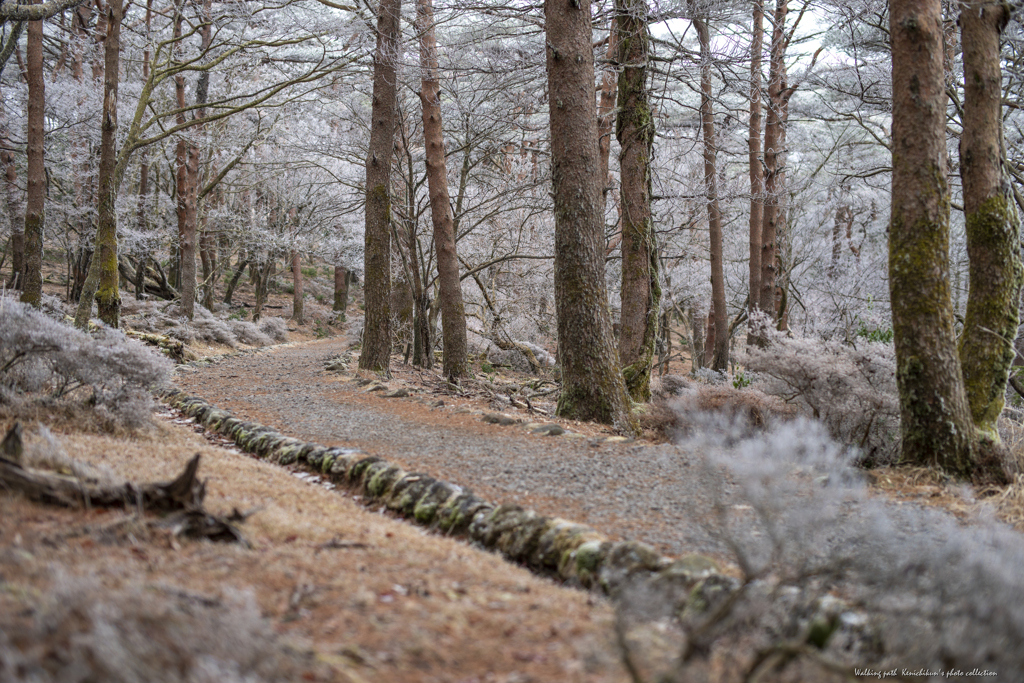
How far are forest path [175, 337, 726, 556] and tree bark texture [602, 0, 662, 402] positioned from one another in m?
2.36

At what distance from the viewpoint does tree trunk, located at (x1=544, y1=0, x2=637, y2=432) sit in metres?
5.50

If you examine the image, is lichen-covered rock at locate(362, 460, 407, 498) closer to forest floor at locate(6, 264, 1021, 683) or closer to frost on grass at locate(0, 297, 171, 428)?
forest floor at locate(6, 264, 1021, 683)

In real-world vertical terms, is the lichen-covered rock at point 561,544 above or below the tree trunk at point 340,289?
below

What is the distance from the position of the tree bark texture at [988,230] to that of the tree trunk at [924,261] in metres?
0.49

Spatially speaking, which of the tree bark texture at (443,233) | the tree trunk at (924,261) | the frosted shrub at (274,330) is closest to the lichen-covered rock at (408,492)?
the tree trunk at (924,261)

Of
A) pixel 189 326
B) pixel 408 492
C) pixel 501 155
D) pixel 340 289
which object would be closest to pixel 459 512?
pixel 408 492

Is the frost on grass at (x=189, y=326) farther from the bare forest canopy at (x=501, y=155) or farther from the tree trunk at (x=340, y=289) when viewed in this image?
the tree trunk at (x=340, y=289)

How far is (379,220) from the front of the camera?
8.46 metres

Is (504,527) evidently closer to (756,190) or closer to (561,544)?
(561,544)

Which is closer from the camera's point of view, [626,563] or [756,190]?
[626,563]

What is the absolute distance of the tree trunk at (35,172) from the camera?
746 cm

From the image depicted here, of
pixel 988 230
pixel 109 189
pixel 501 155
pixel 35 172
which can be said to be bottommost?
pixel 988 230

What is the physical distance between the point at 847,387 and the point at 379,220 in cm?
627

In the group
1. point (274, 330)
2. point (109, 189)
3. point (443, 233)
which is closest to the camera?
point (109, 189)
